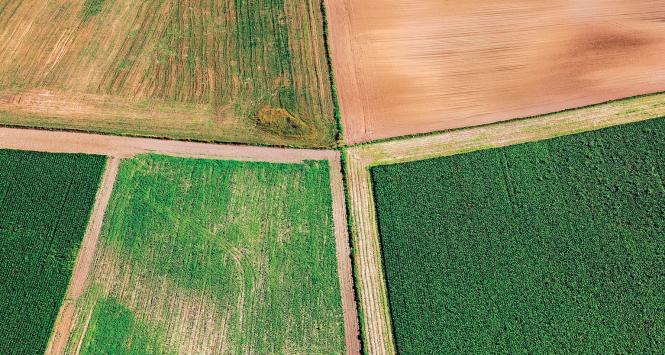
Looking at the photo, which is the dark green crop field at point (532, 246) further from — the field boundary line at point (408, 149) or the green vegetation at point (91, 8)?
the green vegetation at point (91, 8)

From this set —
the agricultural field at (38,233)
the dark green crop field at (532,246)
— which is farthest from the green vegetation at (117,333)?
the dark green crop field at (532,246)

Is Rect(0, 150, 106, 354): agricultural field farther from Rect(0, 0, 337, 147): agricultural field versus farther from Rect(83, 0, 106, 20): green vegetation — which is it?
Rect(83, 0, 106, 20): green vegetation

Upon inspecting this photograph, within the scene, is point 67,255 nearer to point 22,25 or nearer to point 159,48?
point 159,48

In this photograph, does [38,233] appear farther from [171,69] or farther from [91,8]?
[91,8]

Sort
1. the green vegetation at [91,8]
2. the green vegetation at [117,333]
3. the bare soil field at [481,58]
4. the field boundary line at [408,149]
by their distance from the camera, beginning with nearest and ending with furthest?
the green vegetation at [117,333]
the field boundary line at [408,149]
the bare soil field at [481,58]
the green vegetation at [91,8]

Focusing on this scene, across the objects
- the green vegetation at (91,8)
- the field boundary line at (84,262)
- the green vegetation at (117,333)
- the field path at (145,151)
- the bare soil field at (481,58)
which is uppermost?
the green vegetation at (91,8)

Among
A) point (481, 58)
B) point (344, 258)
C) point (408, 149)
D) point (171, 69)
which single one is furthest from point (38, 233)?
point (481, 58)
